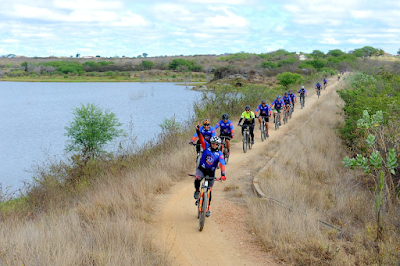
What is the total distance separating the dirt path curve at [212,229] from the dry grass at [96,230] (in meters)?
0.38

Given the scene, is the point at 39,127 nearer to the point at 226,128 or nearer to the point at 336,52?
the point at 226,128

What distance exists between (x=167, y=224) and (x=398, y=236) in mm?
4847

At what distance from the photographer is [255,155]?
1664 centimetres

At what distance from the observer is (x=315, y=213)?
937 centimetres

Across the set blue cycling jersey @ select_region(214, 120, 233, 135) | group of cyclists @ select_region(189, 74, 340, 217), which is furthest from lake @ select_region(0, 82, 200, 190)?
blue cycling jersey @ select_region(214, 120, 233, 135)

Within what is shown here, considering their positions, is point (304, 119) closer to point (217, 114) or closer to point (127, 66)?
point (217, 114)

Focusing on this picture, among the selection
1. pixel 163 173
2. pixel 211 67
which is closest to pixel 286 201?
pixel 163 173

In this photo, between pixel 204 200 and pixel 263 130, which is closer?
pixel 204 200

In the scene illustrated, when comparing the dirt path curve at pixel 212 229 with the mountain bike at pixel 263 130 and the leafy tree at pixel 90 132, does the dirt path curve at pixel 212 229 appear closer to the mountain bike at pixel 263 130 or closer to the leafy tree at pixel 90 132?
the mountain bike at pixel 263 130

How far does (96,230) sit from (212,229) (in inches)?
103

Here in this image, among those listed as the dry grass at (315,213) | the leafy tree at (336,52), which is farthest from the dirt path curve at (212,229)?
the leafy tree at (336,52)

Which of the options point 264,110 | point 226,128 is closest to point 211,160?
point 226,128

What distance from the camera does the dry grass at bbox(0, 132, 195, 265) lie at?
654 cm

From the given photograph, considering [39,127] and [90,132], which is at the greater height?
[90,132]
